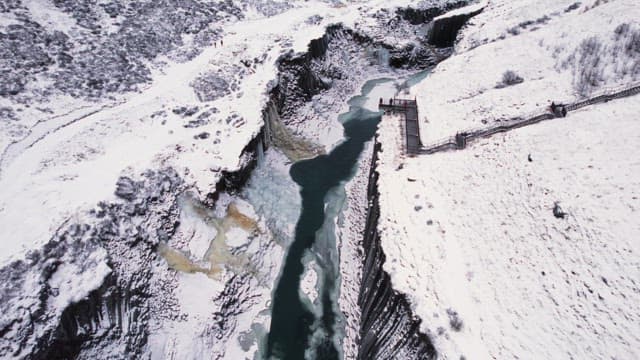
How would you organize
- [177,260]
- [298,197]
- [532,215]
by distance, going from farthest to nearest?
[298,197], [177,260], [532,215]

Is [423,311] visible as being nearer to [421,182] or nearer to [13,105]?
[421,182]

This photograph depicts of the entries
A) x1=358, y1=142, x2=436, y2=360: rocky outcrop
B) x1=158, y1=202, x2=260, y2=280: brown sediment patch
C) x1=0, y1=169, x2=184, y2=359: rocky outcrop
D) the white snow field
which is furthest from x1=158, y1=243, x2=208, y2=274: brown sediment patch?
the white snow field

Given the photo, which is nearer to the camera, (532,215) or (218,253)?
(532,215)

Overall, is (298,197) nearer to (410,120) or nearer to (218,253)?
(218,253)

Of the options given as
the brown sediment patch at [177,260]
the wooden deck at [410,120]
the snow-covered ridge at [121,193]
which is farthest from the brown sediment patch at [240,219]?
the wooden deck at [410,120]

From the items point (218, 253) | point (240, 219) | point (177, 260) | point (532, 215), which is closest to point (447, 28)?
point (532, 215)

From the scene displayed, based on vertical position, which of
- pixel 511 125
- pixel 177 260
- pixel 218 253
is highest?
pixel 511 125

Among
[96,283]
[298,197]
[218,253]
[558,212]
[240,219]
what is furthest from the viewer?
[298,197]
